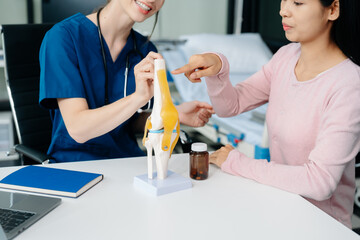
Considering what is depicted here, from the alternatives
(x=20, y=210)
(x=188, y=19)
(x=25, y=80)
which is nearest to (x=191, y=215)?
(x=20, y=210)

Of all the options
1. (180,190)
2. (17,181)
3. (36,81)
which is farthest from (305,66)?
(36,81)

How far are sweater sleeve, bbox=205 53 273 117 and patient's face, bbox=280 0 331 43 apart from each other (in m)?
0.20

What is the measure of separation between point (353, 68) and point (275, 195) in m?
0.43

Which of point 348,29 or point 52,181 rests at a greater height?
point 348,29

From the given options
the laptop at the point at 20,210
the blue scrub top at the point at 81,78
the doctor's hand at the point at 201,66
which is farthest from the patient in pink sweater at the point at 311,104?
the laptop at the point at 20,210

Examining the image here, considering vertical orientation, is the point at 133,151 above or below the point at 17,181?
below

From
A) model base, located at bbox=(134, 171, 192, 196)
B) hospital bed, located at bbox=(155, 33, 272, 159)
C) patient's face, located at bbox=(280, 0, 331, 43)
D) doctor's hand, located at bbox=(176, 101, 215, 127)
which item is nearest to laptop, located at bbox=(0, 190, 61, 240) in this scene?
model base, located at bbox=(134, 171, 192, 196)

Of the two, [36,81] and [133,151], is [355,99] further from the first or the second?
[36,81]

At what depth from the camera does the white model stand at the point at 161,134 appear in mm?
865

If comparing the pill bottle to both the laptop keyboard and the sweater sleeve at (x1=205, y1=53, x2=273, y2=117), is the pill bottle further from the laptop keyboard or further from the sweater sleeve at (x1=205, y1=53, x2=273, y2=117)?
the laptop keyboard

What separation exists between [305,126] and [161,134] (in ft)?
1.43

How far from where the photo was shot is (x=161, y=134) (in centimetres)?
89

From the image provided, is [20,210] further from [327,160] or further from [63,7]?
[63,7]

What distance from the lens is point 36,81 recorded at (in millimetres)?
1449
